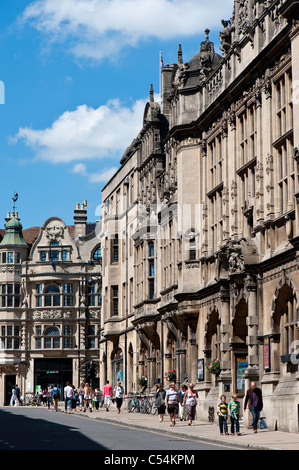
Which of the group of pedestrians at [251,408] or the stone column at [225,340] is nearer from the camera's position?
the group of pedestrians at [251,408]

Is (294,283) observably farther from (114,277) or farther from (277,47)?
(114,277)

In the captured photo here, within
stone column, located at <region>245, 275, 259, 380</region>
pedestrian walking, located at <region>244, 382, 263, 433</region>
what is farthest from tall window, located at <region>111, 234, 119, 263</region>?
pedestrian walking, located at <region>244, 382, 263, 433</region>

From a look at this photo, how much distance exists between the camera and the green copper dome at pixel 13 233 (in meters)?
101

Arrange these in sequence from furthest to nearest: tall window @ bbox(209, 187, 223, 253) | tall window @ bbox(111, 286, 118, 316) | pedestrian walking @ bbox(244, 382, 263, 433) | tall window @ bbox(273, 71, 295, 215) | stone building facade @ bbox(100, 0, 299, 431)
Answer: tall window @ bbox(111, 286, 118, 316) < tall window @ bbox(209, 187, 223, 253) < stone building facade @ bbox(100, 0, 299, 431) < tall window @ bbox(273, 71, 295, 215) < pedestrian walking @ bbox(244, 382, 263, 433)

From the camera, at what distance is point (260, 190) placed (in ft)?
107

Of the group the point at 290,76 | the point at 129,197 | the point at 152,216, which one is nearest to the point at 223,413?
the point at 290,76

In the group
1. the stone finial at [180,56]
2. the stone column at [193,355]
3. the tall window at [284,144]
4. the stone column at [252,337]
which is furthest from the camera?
the stone finial at [180,56]

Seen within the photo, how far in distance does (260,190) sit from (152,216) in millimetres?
20769

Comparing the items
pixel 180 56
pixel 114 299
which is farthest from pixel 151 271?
pixel 180 56

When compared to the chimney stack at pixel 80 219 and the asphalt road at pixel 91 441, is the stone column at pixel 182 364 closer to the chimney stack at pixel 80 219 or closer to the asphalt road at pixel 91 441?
the asphalt road at pixel 91 441

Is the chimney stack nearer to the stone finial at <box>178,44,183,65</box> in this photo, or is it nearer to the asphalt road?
the stone finial at <box>178,44,183,65</box>

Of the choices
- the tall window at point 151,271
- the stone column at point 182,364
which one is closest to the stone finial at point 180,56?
the tall window at point 151,271

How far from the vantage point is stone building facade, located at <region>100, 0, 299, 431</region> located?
3053 cm

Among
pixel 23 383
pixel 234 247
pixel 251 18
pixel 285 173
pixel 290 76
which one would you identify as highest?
pixel 251 18
